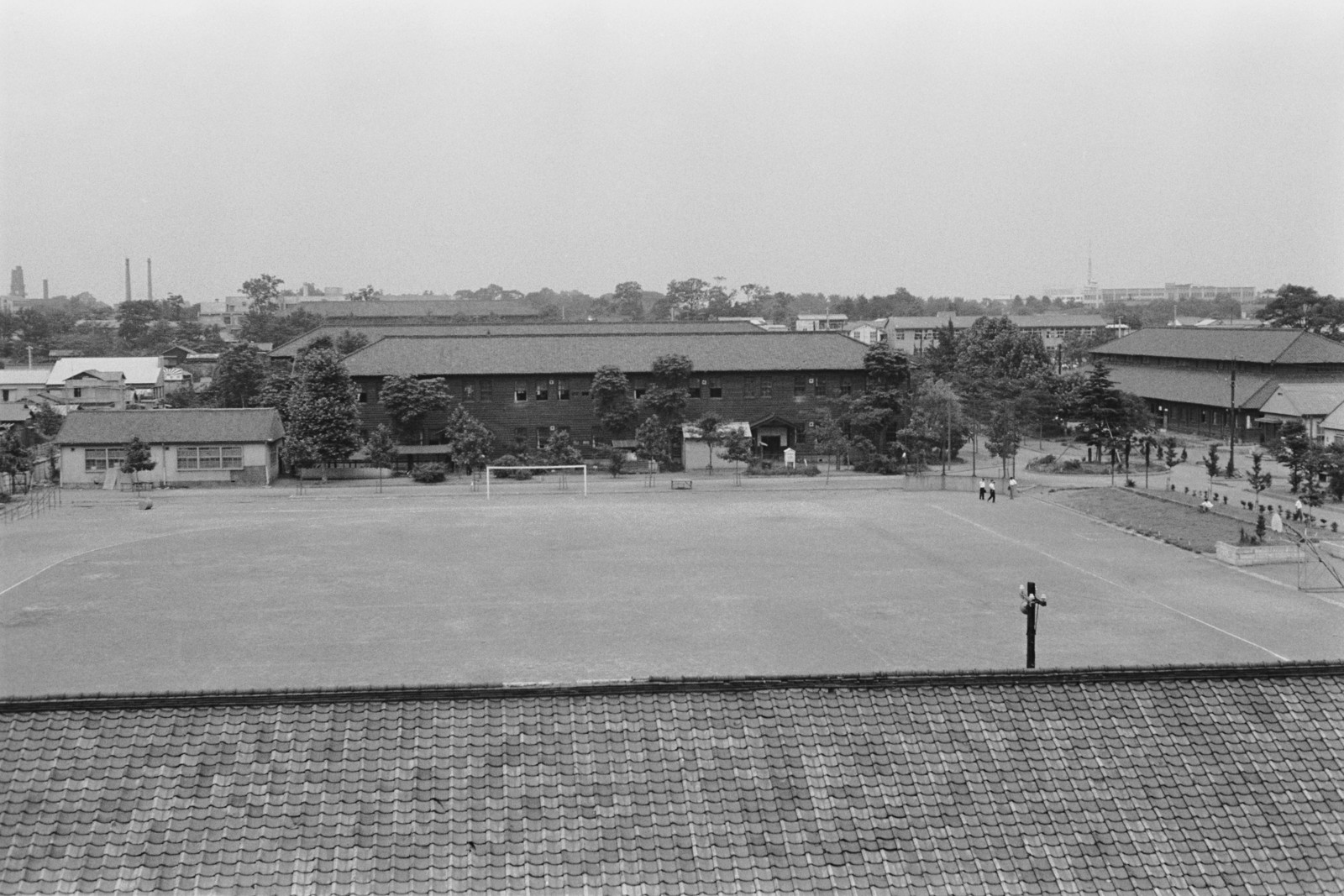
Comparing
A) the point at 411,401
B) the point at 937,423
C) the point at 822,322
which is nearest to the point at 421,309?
the point at 822,322

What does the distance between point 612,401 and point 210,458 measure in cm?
1817

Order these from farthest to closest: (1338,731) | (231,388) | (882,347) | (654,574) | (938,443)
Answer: (231,388)
(882,347)
(938,443)
(654,574)
(1338,731)

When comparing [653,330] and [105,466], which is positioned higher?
[653,330]

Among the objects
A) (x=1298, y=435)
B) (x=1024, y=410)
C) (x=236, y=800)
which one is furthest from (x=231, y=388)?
(x=236, y=800)

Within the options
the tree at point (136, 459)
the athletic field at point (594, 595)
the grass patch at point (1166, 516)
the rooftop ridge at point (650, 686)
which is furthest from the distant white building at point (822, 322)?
the rooftop ridge at point (650, 686)

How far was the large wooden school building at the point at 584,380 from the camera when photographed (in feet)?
202

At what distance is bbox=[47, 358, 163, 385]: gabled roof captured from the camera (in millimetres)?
81188

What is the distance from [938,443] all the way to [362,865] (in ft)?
167

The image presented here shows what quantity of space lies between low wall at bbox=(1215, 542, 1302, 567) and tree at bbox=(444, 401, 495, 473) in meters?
31.9

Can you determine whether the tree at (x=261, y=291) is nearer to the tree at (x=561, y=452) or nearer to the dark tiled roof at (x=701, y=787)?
the tree at (x=561, y=452)

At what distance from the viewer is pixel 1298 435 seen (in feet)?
160

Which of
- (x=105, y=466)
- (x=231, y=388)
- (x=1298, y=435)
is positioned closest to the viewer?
(x=1298, y=435)

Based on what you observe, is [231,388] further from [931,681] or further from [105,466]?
[931,681]

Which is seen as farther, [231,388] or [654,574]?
[231,388]
